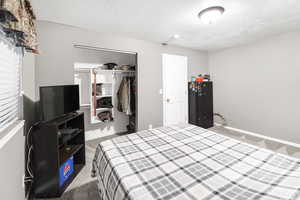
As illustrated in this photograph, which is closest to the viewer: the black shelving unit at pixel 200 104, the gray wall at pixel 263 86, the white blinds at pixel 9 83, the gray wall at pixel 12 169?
the gray wall at pixel 12 169

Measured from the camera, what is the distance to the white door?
3.21m

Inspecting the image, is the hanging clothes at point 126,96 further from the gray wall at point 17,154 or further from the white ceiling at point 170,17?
the gray wall at point 17,154

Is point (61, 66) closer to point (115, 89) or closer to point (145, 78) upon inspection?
point (115, 89)

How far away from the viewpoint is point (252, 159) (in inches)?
44.0

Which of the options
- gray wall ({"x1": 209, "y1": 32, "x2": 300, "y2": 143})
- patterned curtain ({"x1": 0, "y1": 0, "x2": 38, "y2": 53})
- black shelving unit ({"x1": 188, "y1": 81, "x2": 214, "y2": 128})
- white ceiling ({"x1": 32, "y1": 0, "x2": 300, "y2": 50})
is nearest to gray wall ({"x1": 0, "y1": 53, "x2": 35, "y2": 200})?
patterned curtain ({"x1": 0, "y1": 0, "x2": 38, "y2": 53})

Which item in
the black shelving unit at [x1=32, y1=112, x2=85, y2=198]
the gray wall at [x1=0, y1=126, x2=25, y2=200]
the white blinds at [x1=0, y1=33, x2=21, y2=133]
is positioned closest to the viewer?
the gray wall at [x1=0, y1=126, x2=25, y2=200]

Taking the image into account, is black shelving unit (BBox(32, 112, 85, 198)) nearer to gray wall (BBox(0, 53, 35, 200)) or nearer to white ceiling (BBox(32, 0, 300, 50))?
gray wall (BBox(0, 53, 35, 200))

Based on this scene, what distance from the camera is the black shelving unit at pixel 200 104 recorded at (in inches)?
133

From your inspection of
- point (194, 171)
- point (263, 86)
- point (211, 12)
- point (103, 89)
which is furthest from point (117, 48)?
point (263, 86)

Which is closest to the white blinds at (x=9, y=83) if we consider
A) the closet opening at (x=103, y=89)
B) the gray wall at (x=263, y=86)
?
the closet opening at (x=103, y=89)

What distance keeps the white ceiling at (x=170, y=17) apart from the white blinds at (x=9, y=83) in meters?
0.81

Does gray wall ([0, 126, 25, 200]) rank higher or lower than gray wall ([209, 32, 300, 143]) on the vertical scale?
lower

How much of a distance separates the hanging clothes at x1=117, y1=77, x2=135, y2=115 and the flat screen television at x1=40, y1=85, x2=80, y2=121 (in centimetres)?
121

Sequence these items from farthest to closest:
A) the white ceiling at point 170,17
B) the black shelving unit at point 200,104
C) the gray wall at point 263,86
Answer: the black shelving unit at point 200,104 < the gray wall at point 263,86 < the white ceiling at point 170,17
